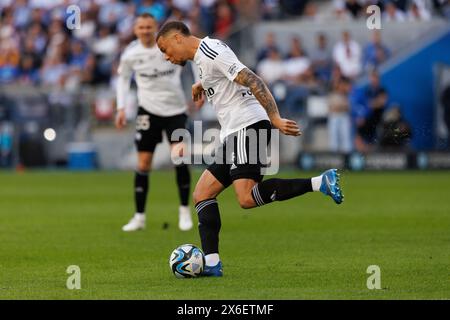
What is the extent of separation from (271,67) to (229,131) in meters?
18.3

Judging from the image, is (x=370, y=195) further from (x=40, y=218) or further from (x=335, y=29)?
(x=335, y=29)

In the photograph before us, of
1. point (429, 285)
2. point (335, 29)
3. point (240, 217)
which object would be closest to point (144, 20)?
point (240, 217)

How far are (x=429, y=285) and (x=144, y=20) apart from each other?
6.46 meters

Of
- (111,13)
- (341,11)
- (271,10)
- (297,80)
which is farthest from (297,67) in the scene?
(111,13)

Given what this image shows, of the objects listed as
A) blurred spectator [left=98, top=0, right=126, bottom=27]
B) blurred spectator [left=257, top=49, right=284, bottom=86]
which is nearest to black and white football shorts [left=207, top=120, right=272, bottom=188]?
blurred spectator [left=257, top=49, right=284, bottom=86]

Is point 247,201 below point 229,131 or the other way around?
below

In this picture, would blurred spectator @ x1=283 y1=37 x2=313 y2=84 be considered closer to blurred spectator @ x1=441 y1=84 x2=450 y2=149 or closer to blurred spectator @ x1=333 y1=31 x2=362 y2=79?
blurred spectator @ x1=333 y1=31 x2=362 y2=79

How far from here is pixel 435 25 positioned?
2828cm

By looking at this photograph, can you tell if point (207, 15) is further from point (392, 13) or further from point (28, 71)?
point (28, 71)

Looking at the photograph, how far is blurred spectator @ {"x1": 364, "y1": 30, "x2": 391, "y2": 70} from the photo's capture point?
28.0 m

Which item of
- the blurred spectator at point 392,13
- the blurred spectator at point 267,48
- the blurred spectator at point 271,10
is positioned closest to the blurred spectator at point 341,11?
the blurred spectator at point 392,13

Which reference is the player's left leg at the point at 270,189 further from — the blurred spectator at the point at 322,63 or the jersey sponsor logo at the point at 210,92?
the blurred spectator at the point at 322,63

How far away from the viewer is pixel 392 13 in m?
28.7

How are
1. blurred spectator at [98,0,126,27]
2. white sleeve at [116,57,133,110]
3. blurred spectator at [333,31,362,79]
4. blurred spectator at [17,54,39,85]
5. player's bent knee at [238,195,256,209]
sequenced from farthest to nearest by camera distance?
blurred spectator at [17,54,39,85], blurred spectator at [98,0,126,27], blurred spectator at [333,31,362,79], white sleeve at [116,57,133,110], player's bent knee at [238,195,256,209]
